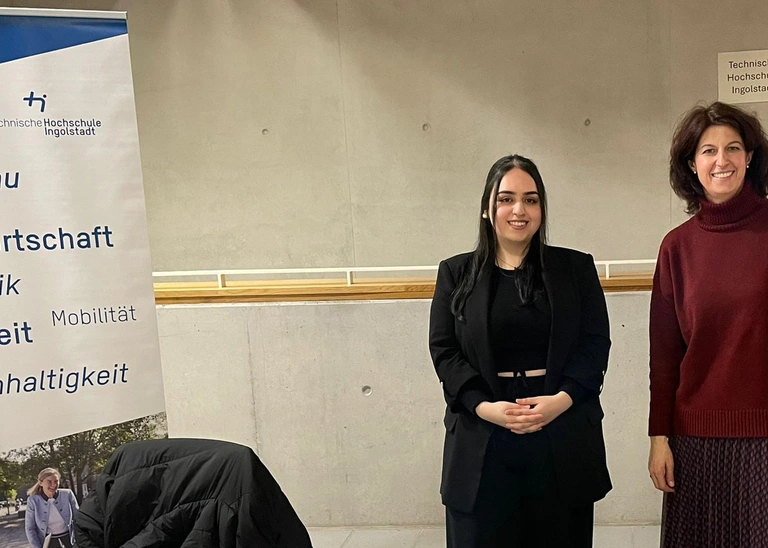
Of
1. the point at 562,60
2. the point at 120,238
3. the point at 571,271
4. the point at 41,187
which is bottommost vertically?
the point at 571,271

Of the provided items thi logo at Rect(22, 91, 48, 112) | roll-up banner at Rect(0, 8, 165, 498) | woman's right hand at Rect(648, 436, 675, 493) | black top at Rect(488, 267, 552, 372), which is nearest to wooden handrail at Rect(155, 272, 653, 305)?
roll-up banner at Rect(0, 8, 165, 498)

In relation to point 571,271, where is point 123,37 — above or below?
above

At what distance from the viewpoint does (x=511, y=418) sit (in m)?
1.85

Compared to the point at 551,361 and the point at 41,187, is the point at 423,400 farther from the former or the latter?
the point at 41,187

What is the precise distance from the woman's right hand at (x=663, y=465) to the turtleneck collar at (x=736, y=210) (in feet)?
1.81

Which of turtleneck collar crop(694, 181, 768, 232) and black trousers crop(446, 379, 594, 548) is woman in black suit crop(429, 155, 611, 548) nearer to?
black trousers crop(446, 379, 594, 548)

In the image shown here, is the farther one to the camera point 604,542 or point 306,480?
point 306,480

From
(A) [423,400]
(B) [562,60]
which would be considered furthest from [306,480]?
(B) [562,60]

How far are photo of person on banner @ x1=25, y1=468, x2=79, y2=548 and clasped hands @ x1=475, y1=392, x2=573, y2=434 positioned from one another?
1150 millimetres

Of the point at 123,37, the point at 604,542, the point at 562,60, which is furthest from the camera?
the point at 562,60

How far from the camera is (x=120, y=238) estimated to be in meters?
2.06

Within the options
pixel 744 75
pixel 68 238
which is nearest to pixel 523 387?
pixel 68 238

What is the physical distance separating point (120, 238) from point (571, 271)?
1237 mm

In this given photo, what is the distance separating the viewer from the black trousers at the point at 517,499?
191 cm
